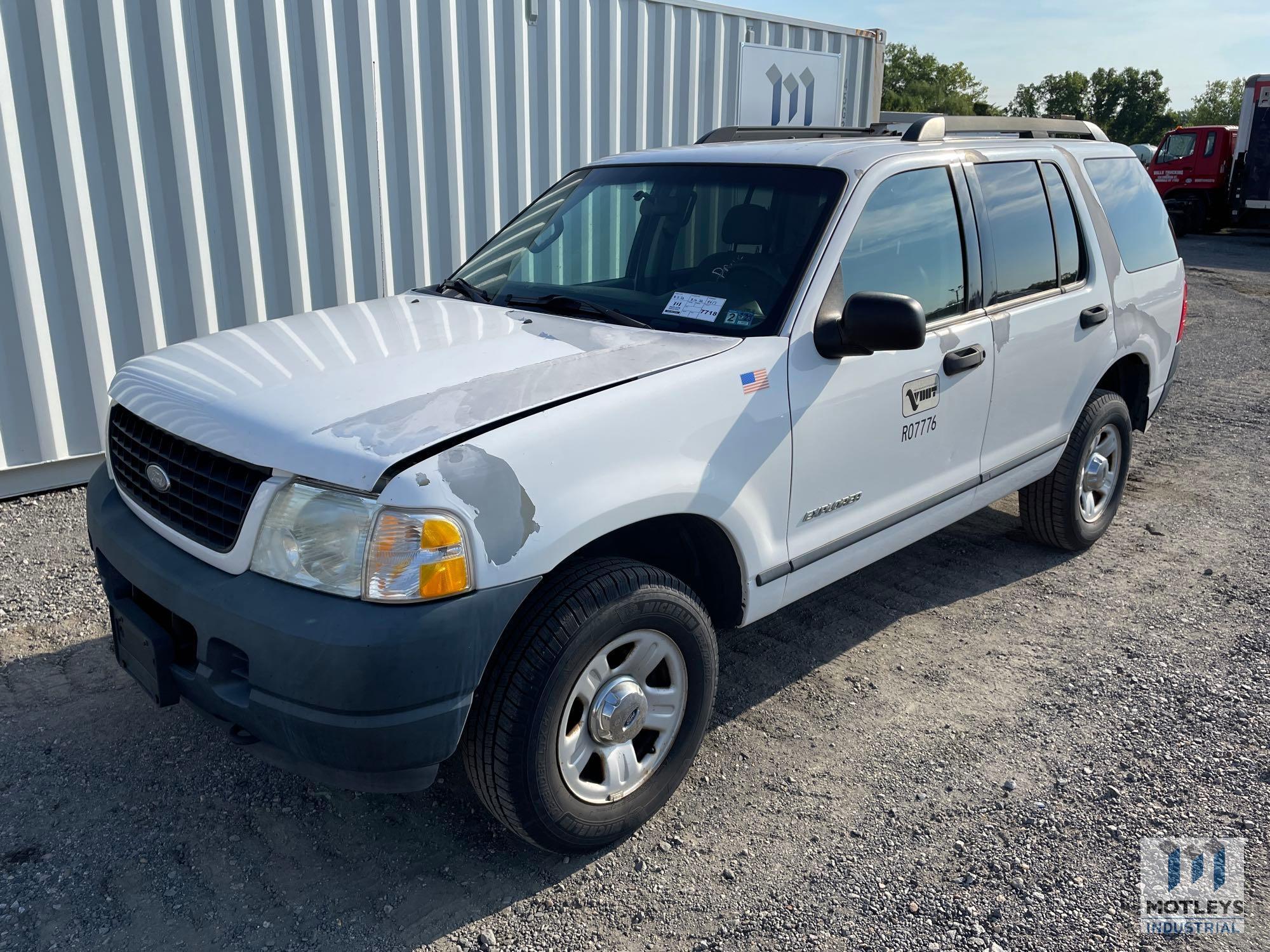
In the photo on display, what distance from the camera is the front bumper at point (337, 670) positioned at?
2221mm

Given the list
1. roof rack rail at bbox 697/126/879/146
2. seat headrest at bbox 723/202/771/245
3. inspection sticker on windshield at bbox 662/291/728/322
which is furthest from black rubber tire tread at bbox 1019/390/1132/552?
inspection sticker on windshield at bbox 662/291/728/322

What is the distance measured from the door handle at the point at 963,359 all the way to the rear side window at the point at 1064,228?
0.88 m

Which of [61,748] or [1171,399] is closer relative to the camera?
[61,748]

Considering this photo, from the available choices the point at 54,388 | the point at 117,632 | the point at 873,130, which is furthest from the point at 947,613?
the point at 54,388

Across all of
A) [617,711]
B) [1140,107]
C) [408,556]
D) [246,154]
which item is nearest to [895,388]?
[617,711]

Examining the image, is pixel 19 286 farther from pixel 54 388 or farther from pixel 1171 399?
pixel 1171 399

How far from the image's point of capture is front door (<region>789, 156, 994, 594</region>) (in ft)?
10.3

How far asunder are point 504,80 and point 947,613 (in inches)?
195

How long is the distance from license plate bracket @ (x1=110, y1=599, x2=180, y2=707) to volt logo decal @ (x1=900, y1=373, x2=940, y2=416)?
242 centimetres

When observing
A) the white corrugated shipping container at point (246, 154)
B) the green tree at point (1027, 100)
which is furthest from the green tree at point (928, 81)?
the white corrugated shipping container at point (246, 154)

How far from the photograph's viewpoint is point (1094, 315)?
4418 mm

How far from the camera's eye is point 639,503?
8.60ft

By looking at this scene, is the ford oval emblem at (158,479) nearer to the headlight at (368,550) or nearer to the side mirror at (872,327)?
the headlight at (368,550)

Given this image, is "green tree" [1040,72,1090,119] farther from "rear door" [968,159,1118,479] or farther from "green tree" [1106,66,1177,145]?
"rear door" [968,159,1118,479]
